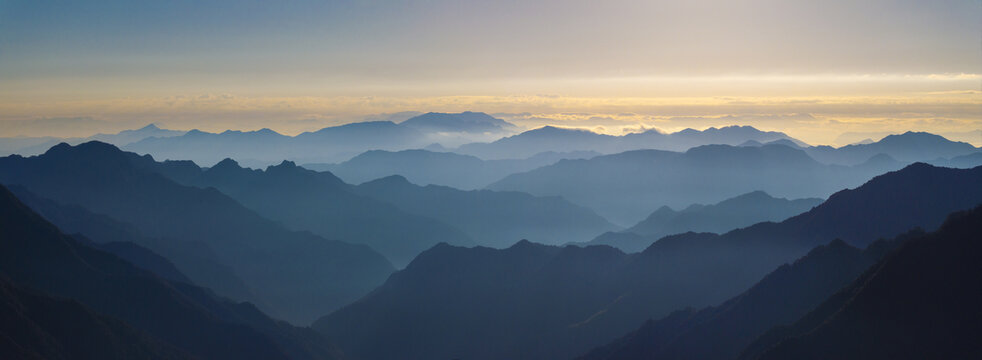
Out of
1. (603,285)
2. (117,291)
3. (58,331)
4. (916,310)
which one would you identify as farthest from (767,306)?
(117,291)

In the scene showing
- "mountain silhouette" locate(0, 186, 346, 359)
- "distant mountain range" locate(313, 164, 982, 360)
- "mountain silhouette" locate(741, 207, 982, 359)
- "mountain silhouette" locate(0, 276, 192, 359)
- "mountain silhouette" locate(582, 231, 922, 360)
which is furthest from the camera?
"distant mountain range" locate(313, 164, 982, 360)

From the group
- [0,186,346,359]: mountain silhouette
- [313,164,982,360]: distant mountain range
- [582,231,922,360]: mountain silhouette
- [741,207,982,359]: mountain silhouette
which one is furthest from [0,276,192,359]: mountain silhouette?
[741,207,982,359]: mountain silhouette

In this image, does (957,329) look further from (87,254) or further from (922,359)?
(87,254)

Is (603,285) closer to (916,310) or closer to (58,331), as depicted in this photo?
(916,310)

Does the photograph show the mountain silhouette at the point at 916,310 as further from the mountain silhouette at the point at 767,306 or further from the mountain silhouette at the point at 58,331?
the mountain silhouette at the point at 58,331

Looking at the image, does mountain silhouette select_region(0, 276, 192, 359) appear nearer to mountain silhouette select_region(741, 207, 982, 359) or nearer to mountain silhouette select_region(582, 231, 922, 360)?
mountain silhouette select_region(582, 231, 922, 360)

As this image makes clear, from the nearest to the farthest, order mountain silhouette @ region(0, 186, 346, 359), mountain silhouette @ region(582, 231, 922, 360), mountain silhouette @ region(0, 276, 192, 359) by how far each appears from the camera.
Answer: mountain silhouette @ region(0, 276, 192, 359)
mountain silhouette @ region(582, 231, 922, 360)
mountain silhouette @ region(0, 186, 346, 359)
